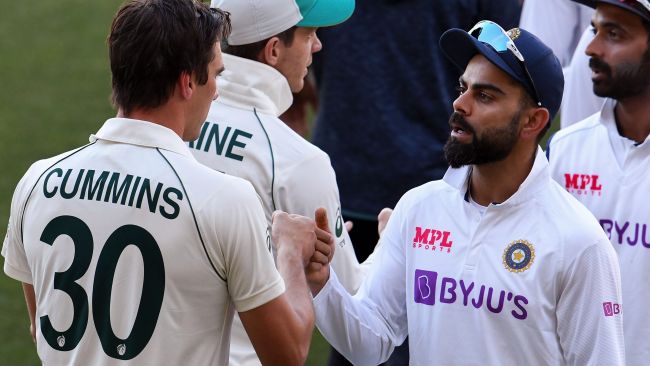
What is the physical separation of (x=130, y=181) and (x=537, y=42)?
1247 millimetres

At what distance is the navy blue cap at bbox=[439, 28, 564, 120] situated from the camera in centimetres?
332

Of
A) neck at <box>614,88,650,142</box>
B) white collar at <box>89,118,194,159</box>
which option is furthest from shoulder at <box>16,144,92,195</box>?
neck at <box>614,88,650,142</box>

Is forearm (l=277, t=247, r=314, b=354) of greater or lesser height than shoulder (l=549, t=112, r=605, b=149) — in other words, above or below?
below

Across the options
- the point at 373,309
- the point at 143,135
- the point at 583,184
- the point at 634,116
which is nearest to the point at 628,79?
the point at 634,116

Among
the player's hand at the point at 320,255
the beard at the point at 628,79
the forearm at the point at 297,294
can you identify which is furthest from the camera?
the beard at the point at 628,79

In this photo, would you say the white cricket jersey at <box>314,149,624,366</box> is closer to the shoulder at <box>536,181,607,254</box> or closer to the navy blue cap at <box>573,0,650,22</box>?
the shoulder at <box>536,181,607,254</box>

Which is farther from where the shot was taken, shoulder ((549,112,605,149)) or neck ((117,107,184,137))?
shoulder ((549,112,605,149))

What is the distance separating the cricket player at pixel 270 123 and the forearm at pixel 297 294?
49cm

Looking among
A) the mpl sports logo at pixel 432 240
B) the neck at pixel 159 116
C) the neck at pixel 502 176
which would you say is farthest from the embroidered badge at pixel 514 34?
→ the neck at pixel 159 116

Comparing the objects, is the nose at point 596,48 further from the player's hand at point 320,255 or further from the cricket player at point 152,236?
the cricket player at point 152,236

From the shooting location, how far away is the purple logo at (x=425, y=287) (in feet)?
10.8

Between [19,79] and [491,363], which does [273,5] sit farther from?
[19,79]

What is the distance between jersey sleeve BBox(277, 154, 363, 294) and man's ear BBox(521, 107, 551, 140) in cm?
62

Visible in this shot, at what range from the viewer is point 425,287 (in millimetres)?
3301
